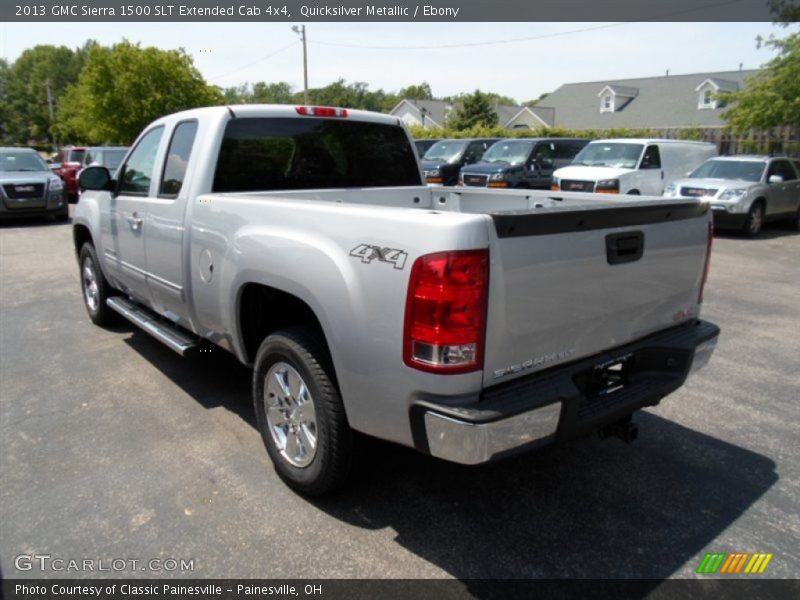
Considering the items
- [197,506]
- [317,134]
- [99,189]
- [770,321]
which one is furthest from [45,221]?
[770,321]

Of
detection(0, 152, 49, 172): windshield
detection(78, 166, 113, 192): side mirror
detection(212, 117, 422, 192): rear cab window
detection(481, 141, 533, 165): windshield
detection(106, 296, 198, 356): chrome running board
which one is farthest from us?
detection(481, 141, 533, 165): windshield

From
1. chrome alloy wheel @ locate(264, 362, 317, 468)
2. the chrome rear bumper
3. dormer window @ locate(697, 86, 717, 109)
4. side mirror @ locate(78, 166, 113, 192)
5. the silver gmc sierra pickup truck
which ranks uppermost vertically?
dormer window @ locate(697, 86, 717, 109)

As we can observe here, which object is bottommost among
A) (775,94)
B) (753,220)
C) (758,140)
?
(753,220)

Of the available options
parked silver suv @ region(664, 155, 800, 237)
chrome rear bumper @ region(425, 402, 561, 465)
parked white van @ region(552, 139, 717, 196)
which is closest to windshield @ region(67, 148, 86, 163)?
parked white van @ region(552, 139, 717, 196)

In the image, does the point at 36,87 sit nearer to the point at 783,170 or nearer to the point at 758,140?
the point at 758,140

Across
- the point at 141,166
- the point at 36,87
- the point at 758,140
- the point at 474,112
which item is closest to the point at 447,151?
the point at 758,140

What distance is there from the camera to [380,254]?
2410mm

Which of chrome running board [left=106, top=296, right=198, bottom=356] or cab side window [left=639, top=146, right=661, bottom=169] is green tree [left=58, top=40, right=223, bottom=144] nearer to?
cab side window [left=639, top=146, right=661, bottom=169]

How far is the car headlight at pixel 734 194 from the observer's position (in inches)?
496

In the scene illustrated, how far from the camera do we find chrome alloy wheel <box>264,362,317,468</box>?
3.01 meters

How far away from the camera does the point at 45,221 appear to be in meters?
15.2

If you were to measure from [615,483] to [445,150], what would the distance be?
18.3 meters

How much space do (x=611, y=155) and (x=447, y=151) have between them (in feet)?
23.2

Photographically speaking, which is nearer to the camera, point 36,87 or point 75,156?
point 75,156
